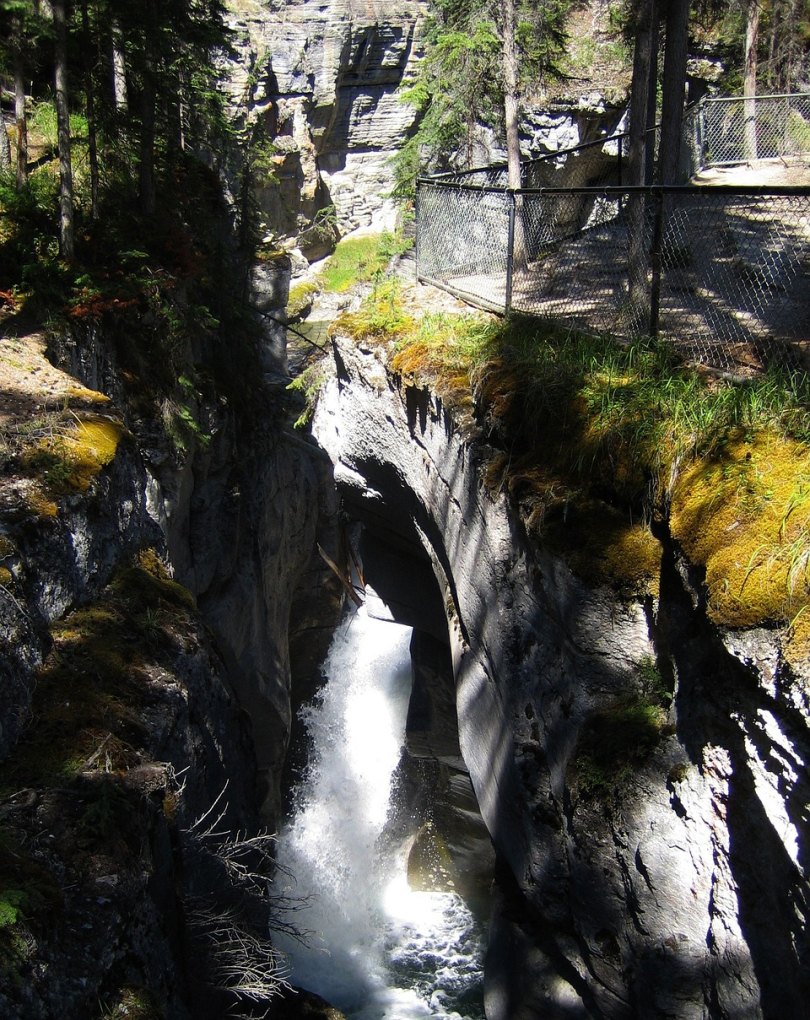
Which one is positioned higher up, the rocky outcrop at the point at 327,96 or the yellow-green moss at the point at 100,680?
the rocky outcrop at the point at 327,96

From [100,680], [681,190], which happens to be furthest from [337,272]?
[100,680]

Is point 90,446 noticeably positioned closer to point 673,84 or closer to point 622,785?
point 622,785

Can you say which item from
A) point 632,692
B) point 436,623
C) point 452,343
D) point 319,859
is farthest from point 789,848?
point 319,859

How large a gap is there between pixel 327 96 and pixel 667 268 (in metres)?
31.7

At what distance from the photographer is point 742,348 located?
21.5 feet

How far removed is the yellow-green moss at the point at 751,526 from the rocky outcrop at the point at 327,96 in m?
30.9

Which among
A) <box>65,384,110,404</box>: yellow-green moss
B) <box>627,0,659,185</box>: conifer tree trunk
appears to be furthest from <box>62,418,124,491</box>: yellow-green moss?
<box>627,0,659,185</box>: conifer tree trunk

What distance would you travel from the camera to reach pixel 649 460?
18.7 ft

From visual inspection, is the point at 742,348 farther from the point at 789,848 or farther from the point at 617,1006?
the point at 617,1006

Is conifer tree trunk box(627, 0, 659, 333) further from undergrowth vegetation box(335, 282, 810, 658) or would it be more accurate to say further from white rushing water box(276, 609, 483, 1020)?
white rushing water box(276, 609, 483, 1020)

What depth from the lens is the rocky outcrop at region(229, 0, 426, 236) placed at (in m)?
34.1

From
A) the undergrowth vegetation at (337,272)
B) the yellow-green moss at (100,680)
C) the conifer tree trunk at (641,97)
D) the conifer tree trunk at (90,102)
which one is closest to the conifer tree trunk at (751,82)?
the conifer tree trunk at (641,97)

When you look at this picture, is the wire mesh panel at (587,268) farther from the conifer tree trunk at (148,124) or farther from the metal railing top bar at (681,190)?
the conifer tree trunk at (148,124)

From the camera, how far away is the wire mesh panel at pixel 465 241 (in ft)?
32.3
